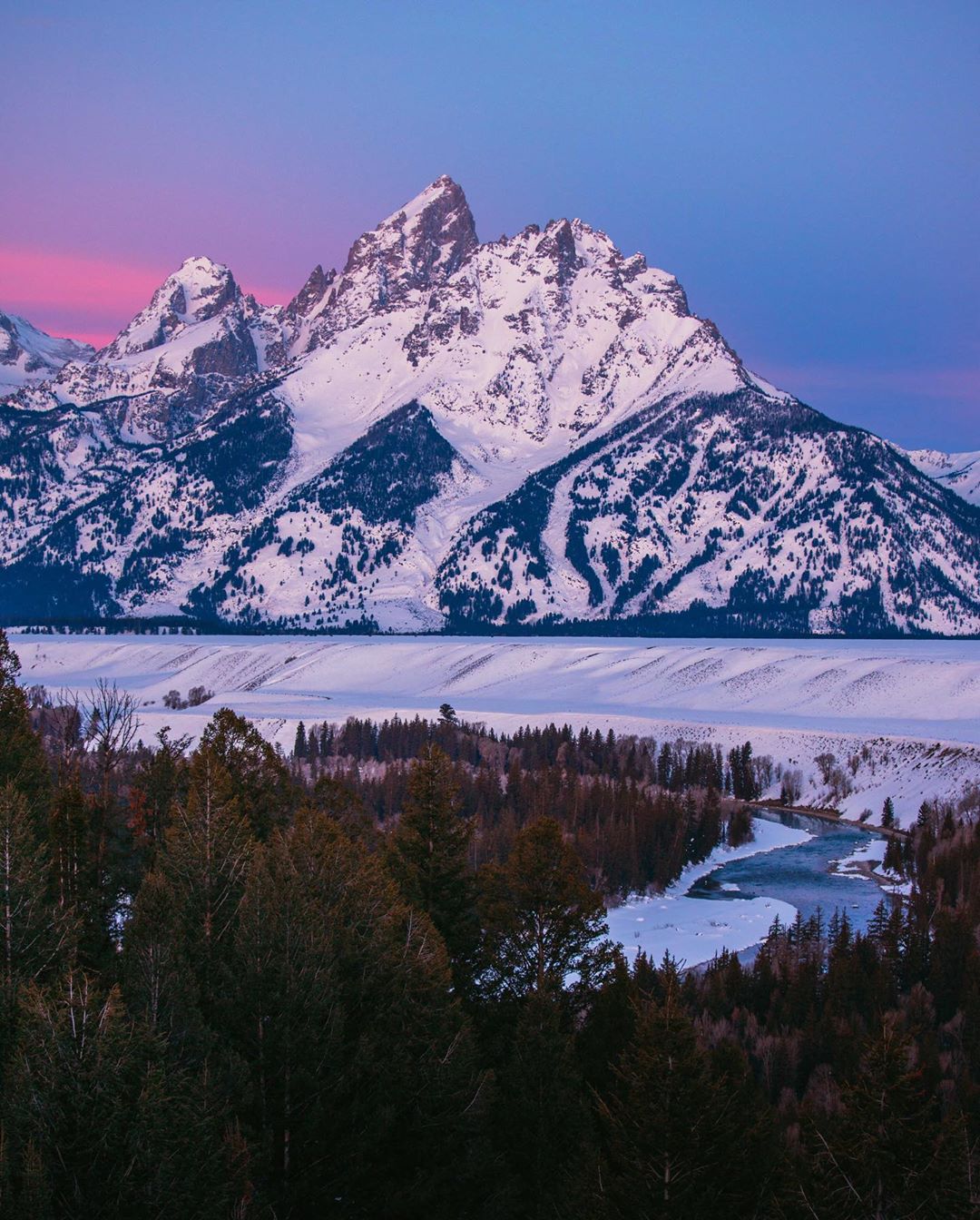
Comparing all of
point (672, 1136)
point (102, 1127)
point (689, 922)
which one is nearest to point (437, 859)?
point (672, 1136)

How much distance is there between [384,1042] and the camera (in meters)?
28.5

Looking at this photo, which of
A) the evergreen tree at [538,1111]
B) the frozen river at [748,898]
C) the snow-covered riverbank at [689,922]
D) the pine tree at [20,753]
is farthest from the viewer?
the frozen river at [748,898]

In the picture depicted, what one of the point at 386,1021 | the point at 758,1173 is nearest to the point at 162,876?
the point at 386,1021

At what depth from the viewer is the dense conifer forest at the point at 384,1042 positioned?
1947 cm

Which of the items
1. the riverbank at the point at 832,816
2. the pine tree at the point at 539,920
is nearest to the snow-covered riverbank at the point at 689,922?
the riverbank at the point at 832,816

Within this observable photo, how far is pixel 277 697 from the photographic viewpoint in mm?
189750

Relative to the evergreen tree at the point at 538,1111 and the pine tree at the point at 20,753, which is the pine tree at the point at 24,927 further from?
the pine tree at the point at 20,753

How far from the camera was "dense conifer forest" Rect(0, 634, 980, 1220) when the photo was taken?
19469 millimetres

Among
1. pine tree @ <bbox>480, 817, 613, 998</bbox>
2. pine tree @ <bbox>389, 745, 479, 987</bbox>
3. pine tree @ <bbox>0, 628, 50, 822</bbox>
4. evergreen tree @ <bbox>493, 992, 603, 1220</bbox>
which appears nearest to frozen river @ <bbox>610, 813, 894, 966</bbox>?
pine tree @ <bbox>389, 745, 479, 987</bbox>

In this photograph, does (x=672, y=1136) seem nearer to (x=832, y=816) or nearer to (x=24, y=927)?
(x=24, y=927)

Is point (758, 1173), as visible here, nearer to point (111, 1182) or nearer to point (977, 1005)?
point (111, 1182)

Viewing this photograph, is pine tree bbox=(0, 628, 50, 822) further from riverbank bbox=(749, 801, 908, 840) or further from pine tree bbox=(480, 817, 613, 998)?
riverbank bbox=(749, 801, 908, 840)

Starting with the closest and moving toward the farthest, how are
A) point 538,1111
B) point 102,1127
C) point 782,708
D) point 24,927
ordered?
point 102,1127 < point 24,927 < point 538,1111 < point 782,708

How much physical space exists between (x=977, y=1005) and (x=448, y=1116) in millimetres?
32867
